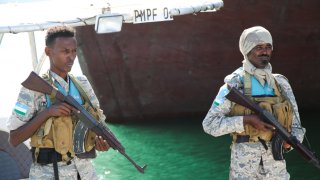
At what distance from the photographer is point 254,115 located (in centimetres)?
347

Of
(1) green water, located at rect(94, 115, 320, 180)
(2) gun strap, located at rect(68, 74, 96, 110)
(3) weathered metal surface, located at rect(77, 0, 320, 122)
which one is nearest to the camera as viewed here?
(2) gun strap, located at rect(68, 74, 96, 110)

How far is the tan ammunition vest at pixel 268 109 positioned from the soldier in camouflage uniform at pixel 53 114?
98cm

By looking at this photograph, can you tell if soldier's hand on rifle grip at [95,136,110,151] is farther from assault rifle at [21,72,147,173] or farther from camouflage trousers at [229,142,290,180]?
camouflage trousers at [229,142,290,180]

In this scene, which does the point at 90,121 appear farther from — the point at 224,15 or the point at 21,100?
the point at 224,15

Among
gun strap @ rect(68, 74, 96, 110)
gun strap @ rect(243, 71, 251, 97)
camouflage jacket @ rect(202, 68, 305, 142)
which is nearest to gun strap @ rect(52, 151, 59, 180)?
gun strap @ rect(68, 74, 96, 110)

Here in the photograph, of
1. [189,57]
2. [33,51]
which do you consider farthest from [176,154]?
[33,51]

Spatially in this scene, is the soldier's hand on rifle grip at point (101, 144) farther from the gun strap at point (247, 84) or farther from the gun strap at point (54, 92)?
the gun strap at point (247, 84)

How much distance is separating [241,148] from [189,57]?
7109 millimetres

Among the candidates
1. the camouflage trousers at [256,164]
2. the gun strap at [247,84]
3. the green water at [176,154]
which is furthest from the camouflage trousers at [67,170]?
the green water at [176,154]

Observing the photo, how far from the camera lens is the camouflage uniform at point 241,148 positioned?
11.5 feet

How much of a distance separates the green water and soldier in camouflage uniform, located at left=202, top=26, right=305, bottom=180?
12.9ft

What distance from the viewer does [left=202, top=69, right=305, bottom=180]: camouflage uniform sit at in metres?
3.50

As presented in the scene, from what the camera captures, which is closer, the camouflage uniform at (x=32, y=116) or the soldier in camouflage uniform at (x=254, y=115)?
the camouflage uniform at (x=32, y=116)

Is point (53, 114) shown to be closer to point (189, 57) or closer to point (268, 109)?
point (268, 109)
